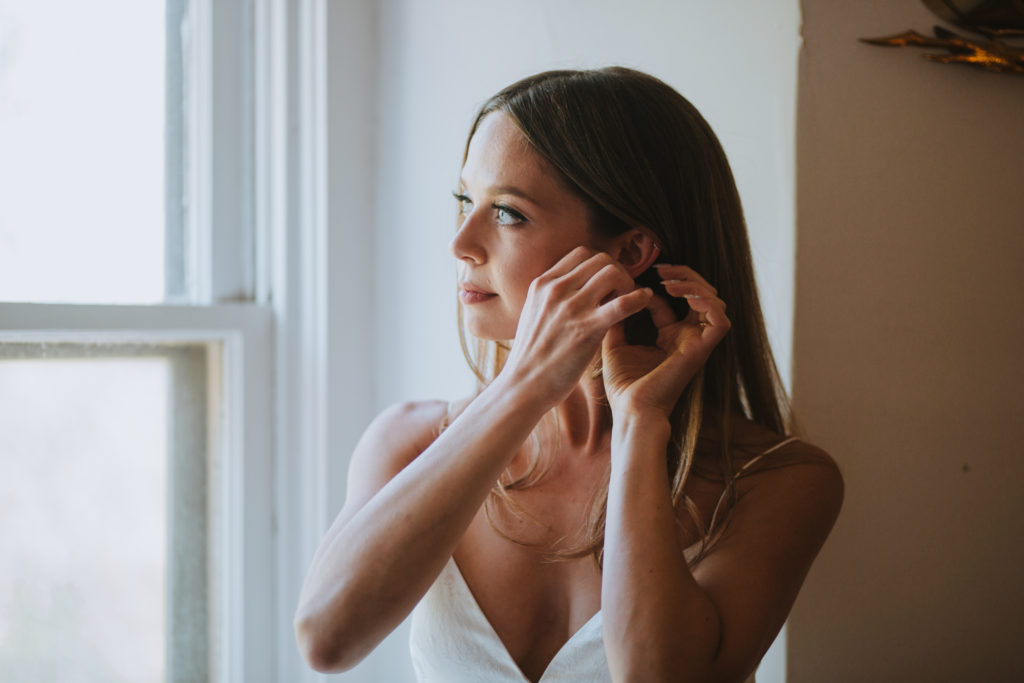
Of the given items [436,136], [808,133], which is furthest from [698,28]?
[436,136]

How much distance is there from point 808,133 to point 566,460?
54 centimetres

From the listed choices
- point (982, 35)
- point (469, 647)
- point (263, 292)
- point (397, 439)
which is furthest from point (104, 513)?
point (982, 35)

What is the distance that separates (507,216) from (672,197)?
0.68 feet

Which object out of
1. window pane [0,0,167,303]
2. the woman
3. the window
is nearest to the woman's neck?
the woman

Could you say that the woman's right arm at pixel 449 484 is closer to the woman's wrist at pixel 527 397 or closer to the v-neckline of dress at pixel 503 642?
the woman's wrist at pixel 527 397

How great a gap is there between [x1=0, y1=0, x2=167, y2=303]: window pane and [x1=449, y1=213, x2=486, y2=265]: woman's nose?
743 millimetres

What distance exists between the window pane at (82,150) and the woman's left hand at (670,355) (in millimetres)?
911

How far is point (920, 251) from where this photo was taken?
106 centimetres

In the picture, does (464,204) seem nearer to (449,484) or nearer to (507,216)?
(507,216)

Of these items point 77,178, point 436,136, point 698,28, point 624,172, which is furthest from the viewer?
point 436,136

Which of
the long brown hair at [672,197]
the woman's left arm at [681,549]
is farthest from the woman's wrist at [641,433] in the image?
the long brown hair at [672,197]

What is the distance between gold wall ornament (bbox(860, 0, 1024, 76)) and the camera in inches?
38.8

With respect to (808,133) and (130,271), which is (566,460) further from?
(130,271)

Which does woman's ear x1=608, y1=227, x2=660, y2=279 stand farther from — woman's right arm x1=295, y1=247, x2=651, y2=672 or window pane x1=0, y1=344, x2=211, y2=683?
window pane x1=0, y1=344, x2=211, y2=683
